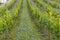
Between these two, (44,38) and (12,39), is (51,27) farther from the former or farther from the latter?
(12,39)

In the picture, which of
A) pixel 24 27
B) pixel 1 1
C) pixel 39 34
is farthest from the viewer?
pixel 1 1

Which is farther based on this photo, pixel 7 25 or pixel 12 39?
pixel 7 25

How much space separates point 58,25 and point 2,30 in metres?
3.19

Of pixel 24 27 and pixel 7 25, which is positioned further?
pixel 24 27

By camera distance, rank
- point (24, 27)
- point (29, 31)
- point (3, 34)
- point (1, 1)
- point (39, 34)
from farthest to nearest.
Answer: point (1, 1), point (24, 27), point (29, 31), point (39, 34), point (3, 34)

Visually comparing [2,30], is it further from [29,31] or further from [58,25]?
[58,25]

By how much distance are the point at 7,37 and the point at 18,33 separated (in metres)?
1.65

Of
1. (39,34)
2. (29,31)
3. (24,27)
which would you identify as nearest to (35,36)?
(39,34)

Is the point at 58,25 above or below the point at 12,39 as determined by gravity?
above

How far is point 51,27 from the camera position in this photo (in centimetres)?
1099

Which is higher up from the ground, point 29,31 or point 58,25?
point 58,25

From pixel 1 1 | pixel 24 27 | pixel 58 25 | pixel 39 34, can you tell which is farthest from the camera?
pixel 1 1

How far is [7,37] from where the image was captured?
36.3ft

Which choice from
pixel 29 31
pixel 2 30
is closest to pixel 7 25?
pixel 2 30
